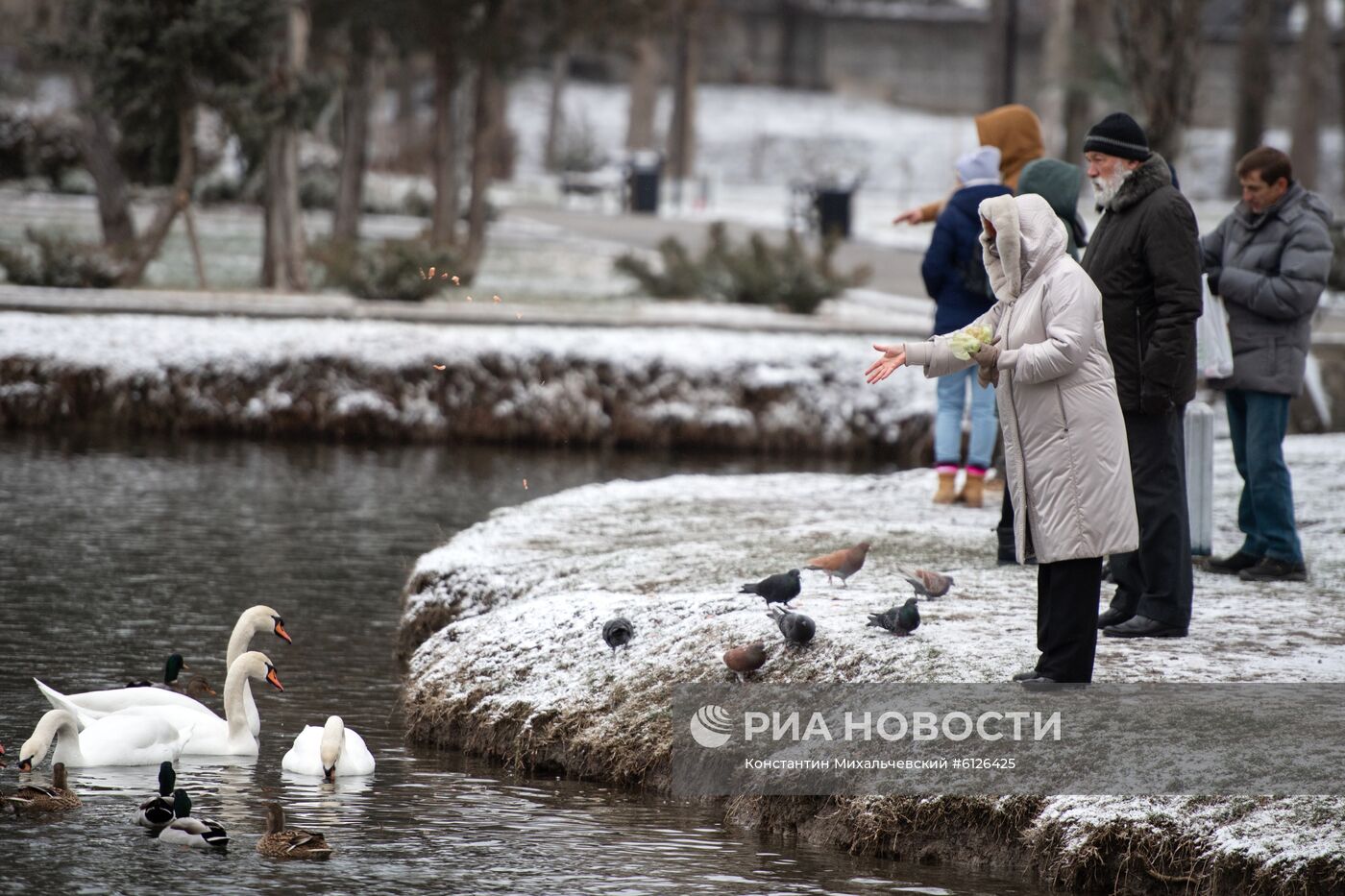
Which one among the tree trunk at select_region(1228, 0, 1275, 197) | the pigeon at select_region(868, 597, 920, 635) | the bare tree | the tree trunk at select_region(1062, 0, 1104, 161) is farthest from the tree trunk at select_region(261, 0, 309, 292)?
the tree trunk at select_region(1228, 0, 1275, 197)

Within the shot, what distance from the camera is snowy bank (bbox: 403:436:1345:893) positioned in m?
6.04

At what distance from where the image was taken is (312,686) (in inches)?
359

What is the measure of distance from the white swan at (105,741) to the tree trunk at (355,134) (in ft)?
69.1

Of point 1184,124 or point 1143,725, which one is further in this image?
point 1184,124

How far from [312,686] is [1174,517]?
13.2 feet

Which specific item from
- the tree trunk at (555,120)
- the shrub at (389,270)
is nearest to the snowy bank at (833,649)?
the shrub at (389,270)

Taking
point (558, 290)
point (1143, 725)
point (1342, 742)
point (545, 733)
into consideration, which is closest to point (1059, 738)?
point (1143, 725)

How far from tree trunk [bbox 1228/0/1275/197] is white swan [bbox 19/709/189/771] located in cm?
3611

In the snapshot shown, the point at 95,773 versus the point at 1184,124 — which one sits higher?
the point at 1184,124

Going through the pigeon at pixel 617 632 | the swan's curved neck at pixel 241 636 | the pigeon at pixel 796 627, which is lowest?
the swan's curved neck at pixel 241 636

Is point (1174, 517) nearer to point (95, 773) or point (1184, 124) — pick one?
point (95, 773)

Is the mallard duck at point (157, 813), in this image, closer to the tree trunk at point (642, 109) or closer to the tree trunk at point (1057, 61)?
the tree trunk at point (1057, 61)

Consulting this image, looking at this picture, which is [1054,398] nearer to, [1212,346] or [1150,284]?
[1150,284]

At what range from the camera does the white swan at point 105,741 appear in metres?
7.32
